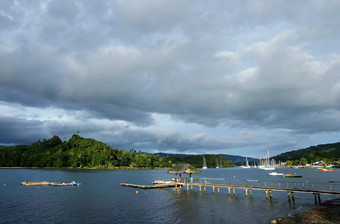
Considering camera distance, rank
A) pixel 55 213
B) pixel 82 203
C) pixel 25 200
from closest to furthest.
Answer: pixel 55 213, pixel 82 203, pixel 25 200

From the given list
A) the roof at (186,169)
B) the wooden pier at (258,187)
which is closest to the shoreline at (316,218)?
the wooden pier at (258,187)

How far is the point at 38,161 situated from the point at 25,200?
Answer: 180m

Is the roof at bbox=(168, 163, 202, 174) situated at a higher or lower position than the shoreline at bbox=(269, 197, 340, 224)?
higher

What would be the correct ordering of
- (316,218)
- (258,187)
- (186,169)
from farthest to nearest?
1. (186,169)
2. (258,187)
3. (316,218)

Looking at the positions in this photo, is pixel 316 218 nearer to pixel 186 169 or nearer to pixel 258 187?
pixel 258 187

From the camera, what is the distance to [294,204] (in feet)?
128

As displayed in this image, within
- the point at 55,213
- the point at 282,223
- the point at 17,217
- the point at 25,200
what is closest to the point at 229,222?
the point at 282,223

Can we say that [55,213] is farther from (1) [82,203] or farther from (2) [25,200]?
(2) [25,200]

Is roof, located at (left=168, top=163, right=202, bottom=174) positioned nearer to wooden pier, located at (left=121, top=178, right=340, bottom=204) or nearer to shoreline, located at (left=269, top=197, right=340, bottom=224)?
wooden pier, located at (left=121, top=178, right=340, bottom=204)

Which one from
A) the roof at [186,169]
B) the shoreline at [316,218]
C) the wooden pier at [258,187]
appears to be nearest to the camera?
the shoreline at [316,218]

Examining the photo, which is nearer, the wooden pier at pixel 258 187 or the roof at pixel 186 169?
the wooden pier at pixel 258 187

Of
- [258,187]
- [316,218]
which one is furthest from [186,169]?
[316,218]

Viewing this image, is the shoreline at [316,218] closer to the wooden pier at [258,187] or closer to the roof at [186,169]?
the wooden pier at [258,187]

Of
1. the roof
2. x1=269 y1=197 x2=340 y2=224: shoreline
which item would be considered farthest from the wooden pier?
x1=269 y1=197 x2=340 y2=224: shoreline
